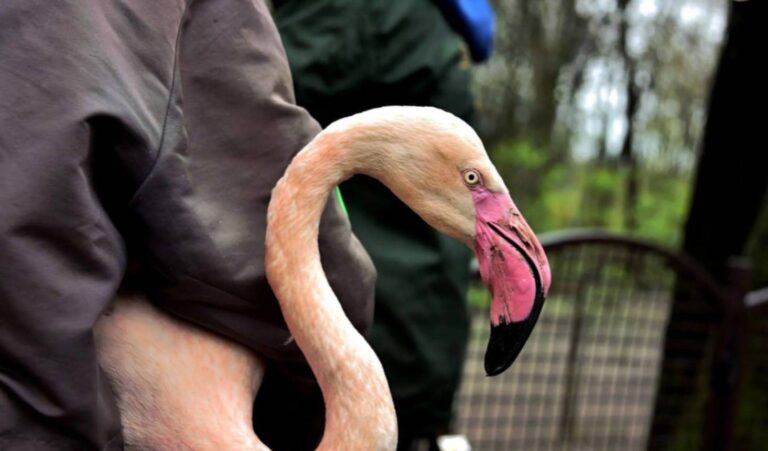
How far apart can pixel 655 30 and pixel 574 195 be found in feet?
5.39

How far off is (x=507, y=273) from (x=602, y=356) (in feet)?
7.64

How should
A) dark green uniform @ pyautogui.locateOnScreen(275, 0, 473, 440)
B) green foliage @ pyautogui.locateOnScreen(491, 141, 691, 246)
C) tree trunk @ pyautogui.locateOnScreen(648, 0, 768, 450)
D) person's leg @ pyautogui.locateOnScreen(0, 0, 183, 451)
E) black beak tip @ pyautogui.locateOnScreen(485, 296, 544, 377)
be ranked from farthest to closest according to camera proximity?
green foliage @ pyautogui.locateOnScreen(491, 141, 691, 246)
tree trunk @ pyautogui.locateOnScreen(648, 0, 768, 450)
dark green uniform @ pyautogui.locateOnScreen(275, 0, 473, 440)
black beak tip @ pyautogui.locateOnScreen(485, 296, 544, 377)
person's leg @ pyautogui.locateOnScreen(0, 0, 183, 451)

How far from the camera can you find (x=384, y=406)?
1092 mm

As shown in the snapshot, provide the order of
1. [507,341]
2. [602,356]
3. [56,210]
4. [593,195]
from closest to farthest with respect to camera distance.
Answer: [56,210] → [507,341] → [602,356] → [593,195]

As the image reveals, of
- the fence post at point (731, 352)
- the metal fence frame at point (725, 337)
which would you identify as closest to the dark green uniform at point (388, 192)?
the metal fence frame at point (725, 337)

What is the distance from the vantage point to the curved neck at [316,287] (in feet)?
3.59

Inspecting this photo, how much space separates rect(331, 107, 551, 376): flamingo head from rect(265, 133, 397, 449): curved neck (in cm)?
5

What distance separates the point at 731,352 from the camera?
10.1 feet

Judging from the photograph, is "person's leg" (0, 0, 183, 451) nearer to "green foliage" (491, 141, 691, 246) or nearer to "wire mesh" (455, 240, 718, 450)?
"wire mesh" (455, 240, 718, 450)

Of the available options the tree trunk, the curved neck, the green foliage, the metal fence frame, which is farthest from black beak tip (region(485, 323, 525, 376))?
the green foliage

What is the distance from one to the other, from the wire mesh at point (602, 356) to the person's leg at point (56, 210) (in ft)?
6.54

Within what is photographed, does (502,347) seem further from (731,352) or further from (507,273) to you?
(731,352)

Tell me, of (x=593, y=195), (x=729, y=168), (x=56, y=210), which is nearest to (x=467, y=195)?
(x=56, y=210)

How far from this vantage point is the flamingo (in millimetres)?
1064
